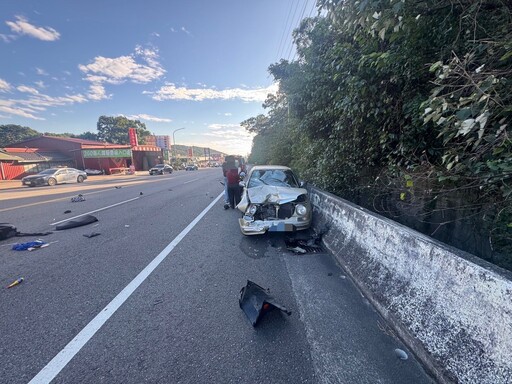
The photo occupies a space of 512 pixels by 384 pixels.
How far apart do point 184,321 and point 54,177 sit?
27.6 m

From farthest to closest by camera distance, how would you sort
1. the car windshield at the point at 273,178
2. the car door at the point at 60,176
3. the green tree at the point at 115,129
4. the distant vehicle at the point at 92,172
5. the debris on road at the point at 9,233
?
the green tree at the point at 115,129
the distant vehicle at the point at 92,172
the car door at the point at 60,176
the car windshield at the point at 273,178
the debris on road at the point at 9,233

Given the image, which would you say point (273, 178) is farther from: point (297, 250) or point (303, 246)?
point (297, 250)

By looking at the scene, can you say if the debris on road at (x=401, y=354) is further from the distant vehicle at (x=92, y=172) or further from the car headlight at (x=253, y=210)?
the distant vehicle at (x=92, y=172)

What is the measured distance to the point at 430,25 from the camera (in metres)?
2.96

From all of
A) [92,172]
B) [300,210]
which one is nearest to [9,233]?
[300,210]

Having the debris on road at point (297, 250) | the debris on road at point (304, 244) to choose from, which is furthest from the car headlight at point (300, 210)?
the debris on road at point (297, 250)

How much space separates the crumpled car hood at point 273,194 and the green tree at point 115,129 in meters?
79.4

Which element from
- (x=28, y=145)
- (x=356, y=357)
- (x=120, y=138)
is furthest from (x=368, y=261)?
(x=120, y=138)

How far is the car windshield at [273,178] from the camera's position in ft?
19.9

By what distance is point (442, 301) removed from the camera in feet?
6.44

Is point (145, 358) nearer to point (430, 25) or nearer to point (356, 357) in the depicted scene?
point (356, 357)

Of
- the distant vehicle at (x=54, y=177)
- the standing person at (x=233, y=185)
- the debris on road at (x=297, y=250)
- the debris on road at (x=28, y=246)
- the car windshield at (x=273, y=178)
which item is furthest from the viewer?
the distant vehicle at (x=54, y=177)

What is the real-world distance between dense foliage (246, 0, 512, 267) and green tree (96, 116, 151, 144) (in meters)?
80.4

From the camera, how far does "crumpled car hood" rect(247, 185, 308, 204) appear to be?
5.02 m
